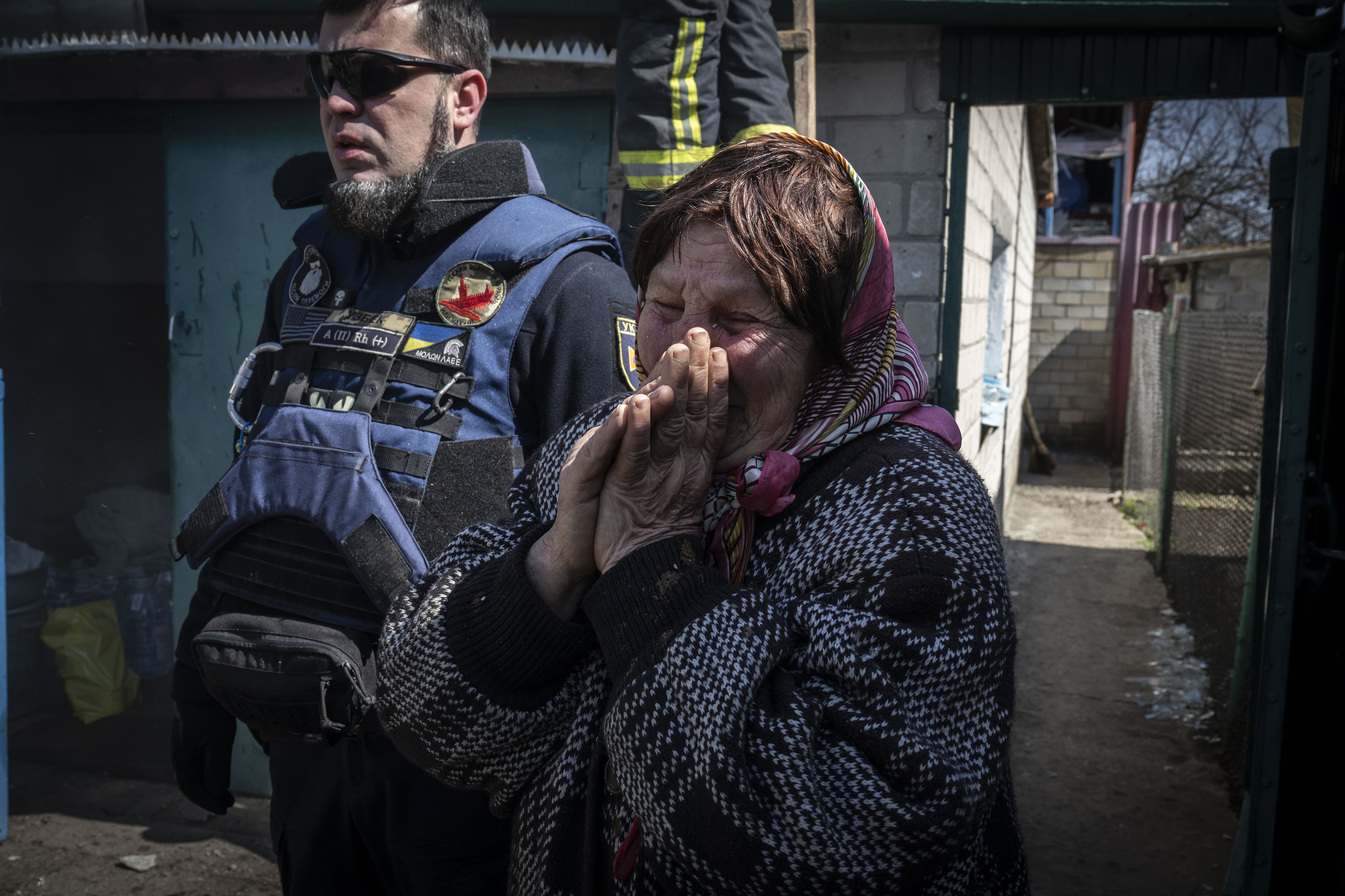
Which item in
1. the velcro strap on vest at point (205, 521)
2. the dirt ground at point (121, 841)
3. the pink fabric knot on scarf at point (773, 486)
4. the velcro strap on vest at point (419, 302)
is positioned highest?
the velcro strap on vest at point (419, 302)

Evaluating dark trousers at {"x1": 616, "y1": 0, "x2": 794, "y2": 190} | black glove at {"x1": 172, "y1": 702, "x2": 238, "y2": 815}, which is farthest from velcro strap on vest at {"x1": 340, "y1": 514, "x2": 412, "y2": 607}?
dark trousers at {"x1": 616, "y1": 0, "x2": 794, "y2": 190}

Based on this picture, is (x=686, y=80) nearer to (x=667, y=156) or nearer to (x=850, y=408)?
(x=667, y=156)

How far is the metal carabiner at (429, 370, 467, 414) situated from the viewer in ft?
5.95

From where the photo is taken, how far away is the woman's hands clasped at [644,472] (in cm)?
115

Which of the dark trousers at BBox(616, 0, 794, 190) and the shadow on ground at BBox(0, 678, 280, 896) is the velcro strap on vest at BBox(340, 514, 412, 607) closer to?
the dark trousers at BBox(616, 0, 794, 190)

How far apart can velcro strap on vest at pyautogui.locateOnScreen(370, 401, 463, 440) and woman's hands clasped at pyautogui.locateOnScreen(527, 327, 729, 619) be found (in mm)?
647

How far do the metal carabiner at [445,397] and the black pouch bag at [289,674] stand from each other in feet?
1.43

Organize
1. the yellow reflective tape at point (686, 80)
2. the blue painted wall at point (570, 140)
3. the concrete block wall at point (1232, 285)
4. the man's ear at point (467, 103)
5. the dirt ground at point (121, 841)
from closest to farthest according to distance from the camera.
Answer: the man's ear at point (467, 103) < the yellow reflective tape at point (686, 80) < the dirt ground at point (121, 841) < the blue painted wall at point (570, 140) < the concrete block wall at point (1232, 285)

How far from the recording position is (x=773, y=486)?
46.7 inches

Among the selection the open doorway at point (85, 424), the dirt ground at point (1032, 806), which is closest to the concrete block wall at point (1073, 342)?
the dirt ground at point (1032, 806)

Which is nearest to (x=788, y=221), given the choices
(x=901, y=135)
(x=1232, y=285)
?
(x=901, y=135)

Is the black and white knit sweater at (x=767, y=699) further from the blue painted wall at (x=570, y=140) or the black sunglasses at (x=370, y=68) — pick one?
the blue painted wall at (x=570, y=140)

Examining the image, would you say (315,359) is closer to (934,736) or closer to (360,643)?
(360,643)

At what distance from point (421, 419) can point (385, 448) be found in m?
0.09
